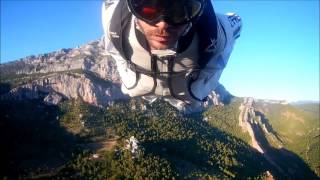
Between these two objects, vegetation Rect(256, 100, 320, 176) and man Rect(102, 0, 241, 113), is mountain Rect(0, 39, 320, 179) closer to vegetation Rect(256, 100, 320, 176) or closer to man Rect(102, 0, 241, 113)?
vegetation Rect(256, 100, 320, 176)

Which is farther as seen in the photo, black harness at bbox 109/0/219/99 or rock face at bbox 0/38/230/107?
rock face at bbox 0/38/230/107

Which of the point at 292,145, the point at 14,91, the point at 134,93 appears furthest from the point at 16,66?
the point at 134,93

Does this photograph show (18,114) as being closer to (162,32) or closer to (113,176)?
(113,176)

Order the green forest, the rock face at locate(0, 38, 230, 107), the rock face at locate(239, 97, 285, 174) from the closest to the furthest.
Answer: the green forest
the rock face at locate(0, 38, 230, 107)
the rock face at locate(239, 97, 285, 174)

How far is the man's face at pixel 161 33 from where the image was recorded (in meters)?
5.21

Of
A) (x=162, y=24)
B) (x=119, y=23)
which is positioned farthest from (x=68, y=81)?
(x=162, y=24)

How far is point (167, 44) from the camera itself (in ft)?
18.4

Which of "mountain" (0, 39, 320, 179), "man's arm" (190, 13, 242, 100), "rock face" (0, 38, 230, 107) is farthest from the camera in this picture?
"rock face" (0, 38, 230, 107)

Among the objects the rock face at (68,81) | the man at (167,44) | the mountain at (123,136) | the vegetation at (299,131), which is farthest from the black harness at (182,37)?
the vegetation at (299,131)

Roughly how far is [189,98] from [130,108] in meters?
112

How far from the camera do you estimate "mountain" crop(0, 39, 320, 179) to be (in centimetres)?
7125

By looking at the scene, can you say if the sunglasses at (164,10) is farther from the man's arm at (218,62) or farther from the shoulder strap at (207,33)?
the man's arm at (218,62)

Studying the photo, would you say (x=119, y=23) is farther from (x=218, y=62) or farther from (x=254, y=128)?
(x=254, y=128)

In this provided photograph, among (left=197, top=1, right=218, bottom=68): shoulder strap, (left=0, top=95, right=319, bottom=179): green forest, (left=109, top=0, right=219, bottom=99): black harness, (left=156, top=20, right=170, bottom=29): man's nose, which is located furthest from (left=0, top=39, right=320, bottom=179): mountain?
(left=156, top=20, right=170, bottom=29): man's nose
